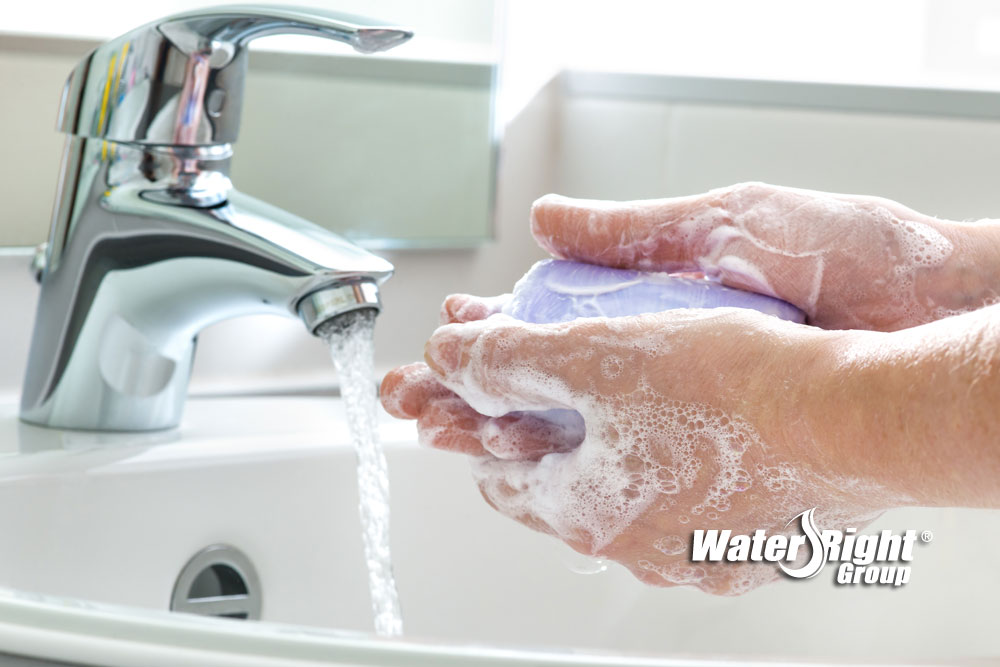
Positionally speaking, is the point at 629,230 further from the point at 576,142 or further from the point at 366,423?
the point at 576,142

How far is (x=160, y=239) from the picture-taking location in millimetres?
592

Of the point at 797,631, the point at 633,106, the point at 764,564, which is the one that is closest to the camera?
the point at 764,564

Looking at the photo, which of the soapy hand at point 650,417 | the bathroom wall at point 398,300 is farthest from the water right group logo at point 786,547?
the bathroom wall at point 398,300

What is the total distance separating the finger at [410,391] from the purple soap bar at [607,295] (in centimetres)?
5

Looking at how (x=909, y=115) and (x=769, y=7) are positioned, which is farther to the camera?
(x=769, y=7)

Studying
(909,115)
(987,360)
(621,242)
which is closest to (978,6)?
(909,115)

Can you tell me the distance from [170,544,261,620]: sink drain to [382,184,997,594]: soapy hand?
0.74ft

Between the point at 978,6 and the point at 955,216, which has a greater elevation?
the point at 978,6

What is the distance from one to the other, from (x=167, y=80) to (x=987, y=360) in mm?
403

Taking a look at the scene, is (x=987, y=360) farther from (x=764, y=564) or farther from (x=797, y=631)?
(x=797, y=631)

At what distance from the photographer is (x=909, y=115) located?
0.75 m

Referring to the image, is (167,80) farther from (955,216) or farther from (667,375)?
(955,216)

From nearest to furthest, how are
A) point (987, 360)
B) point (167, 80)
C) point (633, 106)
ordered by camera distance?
point (987, 360), point (167, 80), point (633, 106)

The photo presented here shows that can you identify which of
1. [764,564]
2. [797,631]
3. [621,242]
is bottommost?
[797,631]
